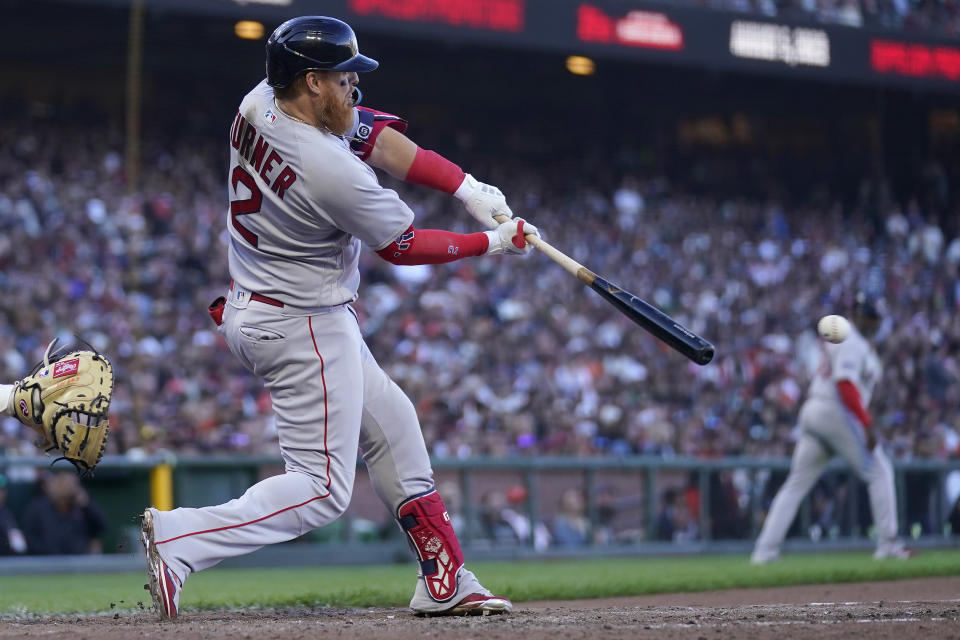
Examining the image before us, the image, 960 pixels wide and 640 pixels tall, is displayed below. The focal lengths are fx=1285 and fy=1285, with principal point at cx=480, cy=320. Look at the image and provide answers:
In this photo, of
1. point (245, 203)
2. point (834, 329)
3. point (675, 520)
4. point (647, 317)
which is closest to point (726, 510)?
point (675, 520)

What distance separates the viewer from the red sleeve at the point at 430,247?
12.4 ft

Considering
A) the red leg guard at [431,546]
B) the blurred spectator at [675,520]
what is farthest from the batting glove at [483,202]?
the blurred spectator at [675,520]

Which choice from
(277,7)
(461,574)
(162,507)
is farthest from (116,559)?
(277,7)

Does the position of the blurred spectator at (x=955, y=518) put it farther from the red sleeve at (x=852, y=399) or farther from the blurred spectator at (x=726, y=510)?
the red sleeve at (x=852, y=399)

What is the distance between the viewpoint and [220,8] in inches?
530

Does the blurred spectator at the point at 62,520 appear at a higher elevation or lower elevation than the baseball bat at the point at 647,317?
lower

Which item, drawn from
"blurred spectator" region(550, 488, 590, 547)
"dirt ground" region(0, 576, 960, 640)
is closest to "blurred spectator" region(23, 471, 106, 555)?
"blurred spectator" region(550, 488, 590, 547)

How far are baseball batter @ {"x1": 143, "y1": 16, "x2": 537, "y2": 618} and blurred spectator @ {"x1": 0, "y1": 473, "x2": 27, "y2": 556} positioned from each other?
4.84 meters

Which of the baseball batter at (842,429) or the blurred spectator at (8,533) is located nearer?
the baseball batter at (842,429)

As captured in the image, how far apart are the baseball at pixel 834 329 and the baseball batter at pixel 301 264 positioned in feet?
11.6

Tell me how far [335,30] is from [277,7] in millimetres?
10053

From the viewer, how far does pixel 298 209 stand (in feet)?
12.1

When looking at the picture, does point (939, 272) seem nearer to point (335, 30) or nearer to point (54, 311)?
point (54, 311)

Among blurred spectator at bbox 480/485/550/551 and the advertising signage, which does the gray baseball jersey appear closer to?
blurred spectator at bbox 480/485/550/551
